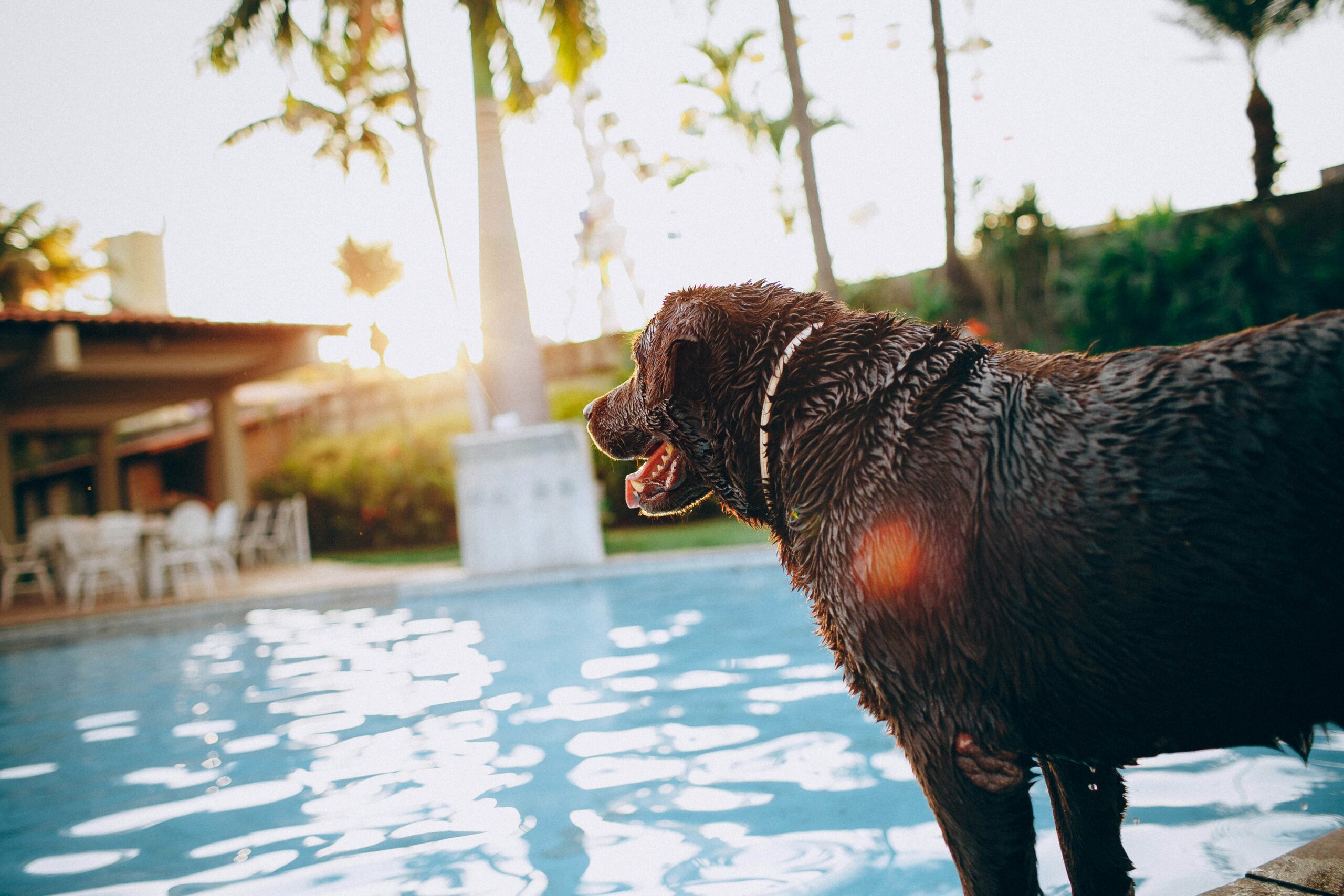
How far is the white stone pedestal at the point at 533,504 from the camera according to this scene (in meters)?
11.2

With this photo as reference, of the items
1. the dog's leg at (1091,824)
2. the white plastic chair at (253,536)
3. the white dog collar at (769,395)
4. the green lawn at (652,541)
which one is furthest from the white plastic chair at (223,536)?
the dog's leg at (1091,824)

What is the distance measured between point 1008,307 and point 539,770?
43.2 feet

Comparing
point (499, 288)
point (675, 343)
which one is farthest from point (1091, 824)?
point (499, 288)

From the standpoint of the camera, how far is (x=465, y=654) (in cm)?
720

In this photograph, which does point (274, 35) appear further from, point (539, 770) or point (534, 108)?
point (539, 770)

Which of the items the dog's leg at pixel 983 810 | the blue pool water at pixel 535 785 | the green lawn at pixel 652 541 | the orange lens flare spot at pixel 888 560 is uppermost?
the orange lens flare spot at pixel 888 560

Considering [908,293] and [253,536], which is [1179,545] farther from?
[253,536]

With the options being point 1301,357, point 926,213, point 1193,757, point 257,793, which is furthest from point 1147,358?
point 926,213

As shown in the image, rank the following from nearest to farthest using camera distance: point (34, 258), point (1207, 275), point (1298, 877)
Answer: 1. point (1298, 877)
2. point (1207, 275)
3. point (34, 258)

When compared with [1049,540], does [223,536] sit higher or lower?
lower

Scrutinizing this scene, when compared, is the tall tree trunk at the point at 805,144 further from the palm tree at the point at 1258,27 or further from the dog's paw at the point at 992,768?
the dog's paw at the point at 992,768

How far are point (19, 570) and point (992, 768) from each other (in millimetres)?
15966

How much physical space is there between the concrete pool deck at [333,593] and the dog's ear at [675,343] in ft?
25.3

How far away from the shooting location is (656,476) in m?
2.10
